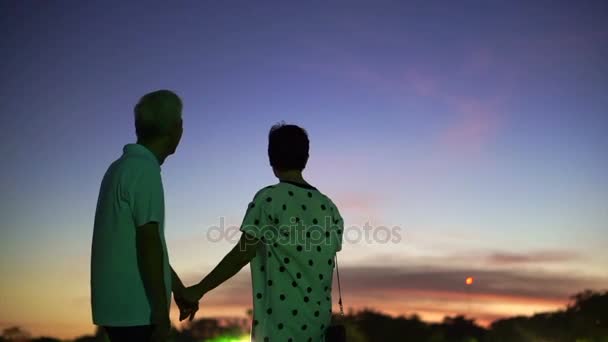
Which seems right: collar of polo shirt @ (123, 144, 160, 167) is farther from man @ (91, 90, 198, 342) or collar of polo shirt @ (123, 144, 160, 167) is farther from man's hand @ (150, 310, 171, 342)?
man's hand @ (150, 310, 171, 342)

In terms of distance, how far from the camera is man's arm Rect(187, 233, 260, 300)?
4.80 m

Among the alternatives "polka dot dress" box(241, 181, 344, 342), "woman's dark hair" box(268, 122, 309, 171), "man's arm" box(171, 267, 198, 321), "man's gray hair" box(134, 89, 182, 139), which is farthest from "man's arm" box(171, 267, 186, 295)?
"man's gray hair" box(134, 89, 182, 139)

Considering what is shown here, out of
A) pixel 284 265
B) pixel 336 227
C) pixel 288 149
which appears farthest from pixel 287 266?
pixel 288 149

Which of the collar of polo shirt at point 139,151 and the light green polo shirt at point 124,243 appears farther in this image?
the collar of polo shirt at point 139,151

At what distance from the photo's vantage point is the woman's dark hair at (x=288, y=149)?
16.5 feet

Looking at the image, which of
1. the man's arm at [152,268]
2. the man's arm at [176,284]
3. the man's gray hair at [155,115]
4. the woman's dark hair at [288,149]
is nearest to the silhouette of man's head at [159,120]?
the man's gray hair at [155,115]

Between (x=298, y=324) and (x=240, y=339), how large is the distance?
93 centimetres

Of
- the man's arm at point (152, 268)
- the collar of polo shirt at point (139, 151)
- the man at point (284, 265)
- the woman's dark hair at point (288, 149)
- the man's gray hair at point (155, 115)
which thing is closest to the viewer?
the man's arm at point (152, 268)

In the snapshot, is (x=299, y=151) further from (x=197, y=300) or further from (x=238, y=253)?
(x=197, y=300)

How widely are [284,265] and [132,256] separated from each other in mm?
1327

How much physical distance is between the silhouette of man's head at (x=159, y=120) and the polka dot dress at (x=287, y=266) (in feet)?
3.08

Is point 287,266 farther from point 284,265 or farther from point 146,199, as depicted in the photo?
point 146,199

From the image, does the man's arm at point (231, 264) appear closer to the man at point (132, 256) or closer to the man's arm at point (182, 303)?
the man's arm at point (182, 303)

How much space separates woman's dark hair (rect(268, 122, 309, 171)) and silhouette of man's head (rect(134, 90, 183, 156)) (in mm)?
1007
